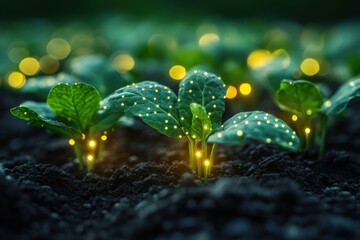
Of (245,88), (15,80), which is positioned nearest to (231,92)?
(245,88)

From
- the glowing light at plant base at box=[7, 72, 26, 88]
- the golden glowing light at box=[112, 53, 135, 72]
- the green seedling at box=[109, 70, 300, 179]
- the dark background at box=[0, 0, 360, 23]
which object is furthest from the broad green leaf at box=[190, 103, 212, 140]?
the dark background at box=[0, 0, 360, 23]

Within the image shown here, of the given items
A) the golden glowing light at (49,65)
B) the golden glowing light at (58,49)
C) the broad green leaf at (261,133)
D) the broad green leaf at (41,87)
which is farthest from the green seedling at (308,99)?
the golden glowing light at (58,49)

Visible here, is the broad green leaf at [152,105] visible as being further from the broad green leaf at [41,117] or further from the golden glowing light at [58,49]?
the golden glowing light at [58,49]

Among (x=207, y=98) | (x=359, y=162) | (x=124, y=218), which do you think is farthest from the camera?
(x=359, y=162)

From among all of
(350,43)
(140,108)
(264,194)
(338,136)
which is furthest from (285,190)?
(350,43)

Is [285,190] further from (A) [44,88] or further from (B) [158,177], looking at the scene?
(A) [44,88]
